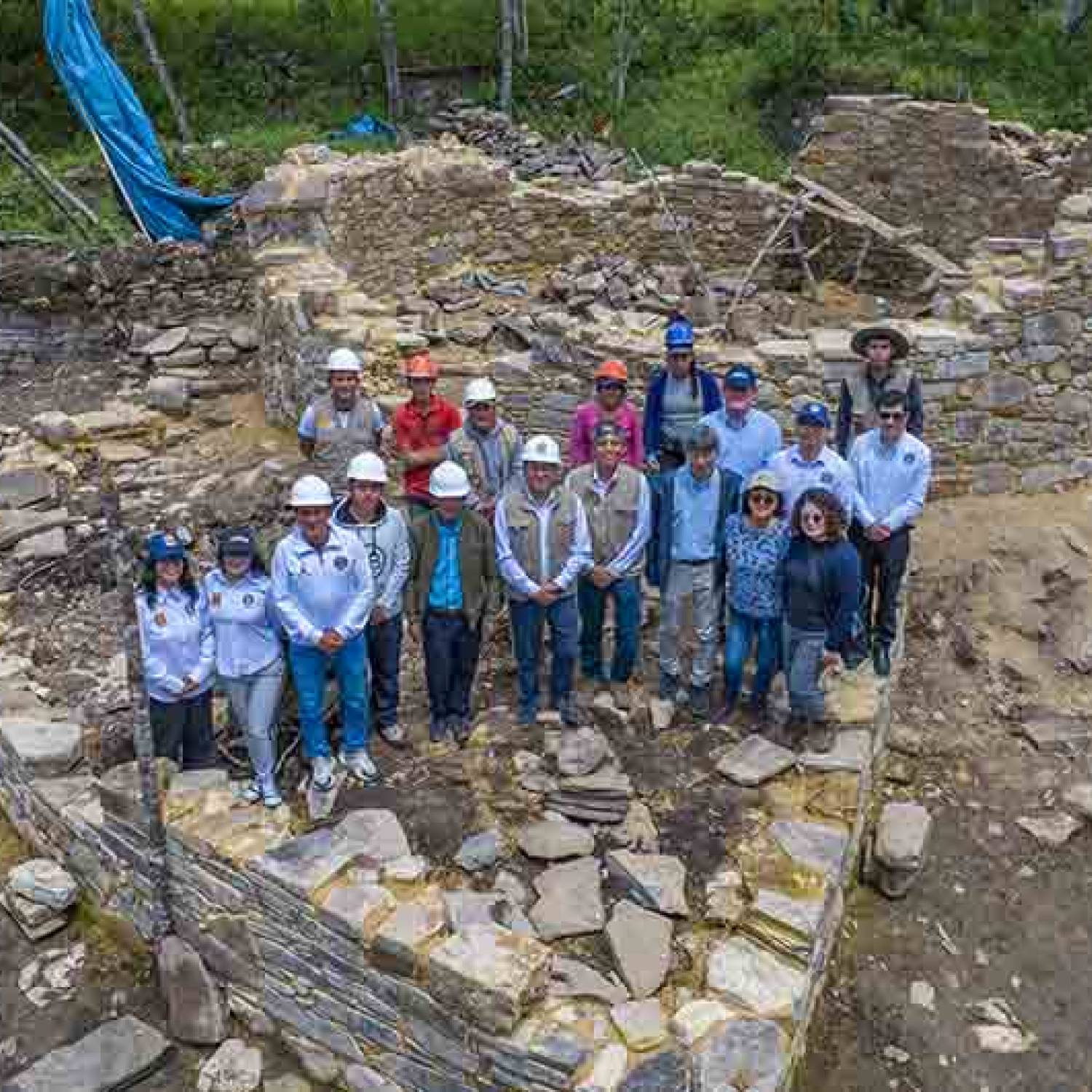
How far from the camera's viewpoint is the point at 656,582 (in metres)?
7.05

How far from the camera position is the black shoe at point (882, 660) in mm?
7180

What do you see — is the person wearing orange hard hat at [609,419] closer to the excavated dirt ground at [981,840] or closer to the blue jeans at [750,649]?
the blue jeans at [750,649]

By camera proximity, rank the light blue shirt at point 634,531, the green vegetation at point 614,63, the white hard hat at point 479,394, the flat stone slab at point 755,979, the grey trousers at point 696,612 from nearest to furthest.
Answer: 1. the flat stone slab at point 755,979
2. the light blue shirt at point 634,531
3. the grey trousers at point 696,612
4. the white hard hat at point 479,394
5. the green vegetation at point 614,63

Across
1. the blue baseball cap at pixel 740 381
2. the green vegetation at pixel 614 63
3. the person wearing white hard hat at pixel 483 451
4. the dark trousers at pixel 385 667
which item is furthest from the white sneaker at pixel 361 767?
the green vegetation at pixel 614 63

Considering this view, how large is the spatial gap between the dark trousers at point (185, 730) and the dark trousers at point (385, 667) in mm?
901

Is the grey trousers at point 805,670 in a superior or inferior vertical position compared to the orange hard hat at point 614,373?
inferior

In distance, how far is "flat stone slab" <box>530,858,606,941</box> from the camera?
550 centimetres

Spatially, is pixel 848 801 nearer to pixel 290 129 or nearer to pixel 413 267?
pixel 413 267

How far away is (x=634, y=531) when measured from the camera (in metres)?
6.54

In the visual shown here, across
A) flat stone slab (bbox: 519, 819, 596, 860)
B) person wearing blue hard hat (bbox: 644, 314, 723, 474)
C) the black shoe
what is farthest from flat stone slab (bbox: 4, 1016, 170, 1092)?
the black shoe

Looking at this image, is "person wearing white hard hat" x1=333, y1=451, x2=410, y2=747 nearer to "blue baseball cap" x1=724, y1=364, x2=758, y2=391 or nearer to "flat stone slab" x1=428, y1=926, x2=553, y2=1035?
"flat stone slab" x1=428, y1=926, x2=553, y2=1035

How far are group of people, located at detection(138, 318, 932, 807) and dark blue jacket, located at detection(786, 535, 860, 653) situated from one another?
1 centimetres

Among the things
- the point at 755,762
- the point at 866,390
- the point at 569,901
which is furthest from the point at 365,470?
the point at 866,390

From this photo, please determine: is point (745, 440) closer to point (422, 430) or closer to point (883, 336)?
point (883, 336)
